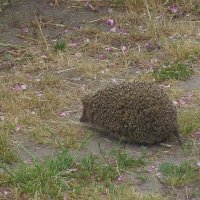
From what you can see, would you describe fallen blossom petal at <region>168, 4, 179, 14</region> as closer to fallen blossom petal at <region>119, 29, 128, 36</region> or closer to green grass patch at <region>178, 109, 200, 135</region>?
fallen blossom petal at <region>119, 29, 128, 36</region>

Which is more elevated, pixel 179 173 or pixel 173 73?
pixel 179 173

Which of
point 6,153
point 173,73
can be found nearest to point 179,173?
point 6,153

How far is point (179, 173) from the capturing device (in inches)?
202

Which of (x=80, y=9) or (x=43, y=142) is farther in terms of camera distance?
(x=80, y=9)

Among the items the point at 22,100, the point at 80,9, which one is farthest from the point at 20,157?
the point at 80,9

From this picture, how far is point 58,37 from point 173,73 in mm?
1902

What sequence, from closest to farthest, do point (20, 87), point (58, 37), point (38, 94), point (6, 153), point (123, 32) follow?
point (6, 153) → point (38, 94) → point (20, 87) → point (58, 37) → point (123, 32)

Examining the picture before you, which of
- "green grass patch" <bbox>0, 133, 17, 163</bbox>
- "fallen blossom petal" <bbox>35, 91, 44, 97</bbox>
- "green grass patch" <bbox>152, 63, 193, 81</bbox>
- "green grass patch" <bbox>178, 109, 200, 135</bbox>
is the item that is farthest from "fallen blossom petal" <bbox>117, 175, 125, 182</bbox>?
"green grass patch" <bbox>152, 63, 193, 81</bbox>

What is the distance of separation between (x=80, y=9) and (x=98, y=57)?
5.43 feet

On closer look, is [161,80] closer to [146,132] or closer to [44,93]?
[44,93]

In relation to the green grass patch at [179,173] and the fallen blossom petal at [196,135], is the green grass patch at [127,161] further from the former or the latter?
the fallen blossom petal at [196,135]

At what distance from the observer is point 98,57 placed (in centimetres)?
807

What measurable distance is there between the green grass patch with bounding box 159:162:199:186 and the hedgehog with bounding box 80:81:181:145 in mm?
431

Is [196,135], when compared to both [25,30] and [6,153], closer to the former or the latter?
[6,153]
